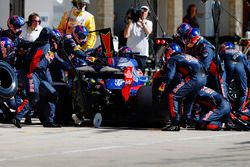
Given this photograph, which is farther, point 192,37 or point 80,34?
point 80,34

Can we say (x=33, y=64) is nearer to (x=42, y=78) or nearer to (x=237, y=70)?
(x=42, y=78)

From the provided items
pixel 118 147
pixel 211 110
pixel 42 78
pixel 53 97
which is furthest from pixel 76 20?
pixel 118 147

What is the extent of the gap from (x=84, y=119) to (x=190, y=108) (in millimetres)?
1716

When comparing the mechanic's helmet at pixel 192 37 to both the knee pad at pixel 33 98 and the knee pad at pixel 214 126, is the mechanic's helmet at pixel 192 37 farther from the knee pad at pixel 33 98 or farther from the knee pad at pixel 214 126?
the knee pad at pixel 33 98

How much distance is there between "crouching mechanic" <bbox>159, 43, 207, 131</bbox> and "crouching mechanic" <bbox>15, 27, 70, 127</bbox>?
183cm

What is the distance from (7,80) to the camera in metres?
17.2

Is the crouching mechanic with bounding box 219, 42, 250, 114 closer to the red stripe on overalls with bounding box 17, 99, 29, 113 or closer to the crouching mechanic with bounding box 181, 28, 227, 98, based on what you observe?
the crouching mechanic with bounding box 181, 28, 227, 98

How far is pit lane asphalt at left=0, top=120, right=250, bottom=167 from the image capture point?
11711 millimetres

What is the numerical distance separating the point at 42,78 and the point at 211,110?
2687 mm

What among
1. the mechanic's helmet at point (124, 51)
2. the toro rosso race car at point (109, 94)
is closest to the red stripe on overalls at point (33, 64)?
the toro rosso race car at point (109, 94)

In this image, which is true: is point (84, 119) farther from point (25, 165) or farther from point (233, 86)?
point (25, 165)

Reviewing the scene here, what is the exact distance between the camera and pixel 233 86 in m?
18.5

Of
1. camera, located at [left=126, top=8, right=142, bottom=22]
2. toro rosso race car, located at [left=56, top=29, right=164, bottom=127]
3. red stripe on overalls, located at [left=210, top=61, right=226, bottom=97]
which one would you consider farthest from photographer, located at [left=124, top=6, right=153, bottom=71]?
red stripe on overalls, located at [left=210, top=61, right=226, bottom=97]

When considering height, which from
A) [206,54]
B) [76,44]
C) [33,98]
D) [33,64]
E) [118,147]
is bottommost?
[118,147]
